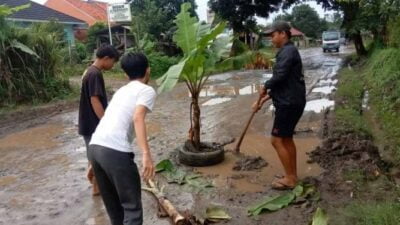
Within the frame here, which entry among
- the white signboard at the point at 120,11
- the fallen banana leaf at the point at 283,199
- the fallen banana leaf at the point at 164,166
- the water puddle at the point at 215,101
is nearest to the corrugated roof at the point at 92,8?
the white signboard at the point at 120,11

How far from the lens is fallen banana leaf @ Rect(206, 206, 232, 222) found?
4.49 m

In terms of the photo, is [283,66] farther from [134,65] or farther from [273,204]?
[134,65]

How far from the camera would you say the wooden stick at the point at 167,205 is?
4.21 meters

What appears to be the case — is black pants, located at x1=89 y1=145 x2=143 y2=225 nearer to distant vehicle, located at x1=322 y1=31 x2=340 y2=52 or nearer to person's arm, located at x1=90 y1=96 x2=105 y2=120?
person's arm, located at x1=90 y1=96 x2=105 y2=120

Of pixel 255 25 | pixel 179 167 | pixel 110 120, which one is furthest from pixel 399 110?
pixel 255 25

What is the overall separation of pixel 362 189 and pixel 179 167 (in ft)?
8.54

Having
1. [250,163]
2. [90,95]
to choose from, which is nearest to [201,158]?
[250,163]

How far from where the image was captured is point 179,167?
646cm

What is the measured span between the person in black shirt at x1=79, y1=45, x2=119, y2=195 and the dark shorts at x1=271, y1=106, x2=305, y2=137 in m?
1.97

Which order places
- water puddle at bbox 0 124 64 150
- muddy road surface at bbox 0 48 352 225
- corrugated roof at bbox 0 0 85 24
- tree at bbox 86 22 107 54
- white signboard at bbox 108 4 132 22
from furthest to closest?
1. tree at bbox 86 22 107 54
2. corrugated roof at bbox 0 0 85 24
3. white signboard at bbox 108 4 132 22
4. water puddle at bbox 0 124 64 150
5. muddy road surface at bbox 0 48 352 225

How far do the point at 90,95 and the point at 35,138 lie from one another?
206 inches

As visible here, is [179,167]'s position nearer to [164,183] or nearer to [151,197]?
[164,183]

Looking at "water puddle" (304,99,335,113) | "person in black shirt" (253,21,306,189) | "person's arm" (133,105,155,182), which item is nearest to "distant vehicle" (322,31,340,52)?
"water puddle" (304,99,335,113)

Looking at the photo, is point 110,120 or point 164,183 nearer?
point 110,120
